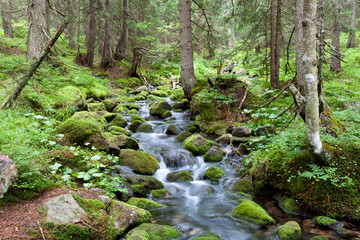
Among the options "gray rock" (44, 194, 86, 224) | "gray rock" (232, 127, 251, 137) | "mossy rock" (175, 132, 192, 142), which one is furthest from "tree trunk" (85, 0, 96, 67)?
"gray rock" (44, 194, 86, 224)

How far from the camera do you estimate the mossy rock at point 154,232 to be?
11.0 feet

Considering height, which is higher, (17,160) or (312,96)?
(312,96)

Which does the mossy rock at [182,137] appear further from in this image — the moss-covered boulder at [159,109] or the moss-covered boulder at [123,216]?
the moss-covered boulder at [123,216]

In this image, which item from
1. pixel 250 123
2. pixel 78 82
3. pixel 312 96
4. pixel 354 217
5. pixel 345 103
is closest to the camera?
pixel 312 96

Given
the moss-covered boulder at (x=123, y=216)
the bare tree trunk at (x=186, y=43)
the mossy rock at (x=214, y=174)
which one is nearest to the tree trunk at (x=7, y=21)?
the bare tree trunk at (x=186, y=43)

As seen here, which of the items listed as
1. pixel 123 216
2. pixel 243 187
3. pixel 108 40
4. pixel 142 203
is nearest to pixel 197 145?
pixel 243 187

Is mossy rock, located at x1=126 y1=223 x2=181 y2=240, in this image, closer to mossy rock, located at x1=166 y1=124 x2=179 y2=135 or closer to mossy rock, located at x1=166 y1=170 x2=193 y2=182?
mossy rock, located at x1=166 y1=170 x2=193 y2=182

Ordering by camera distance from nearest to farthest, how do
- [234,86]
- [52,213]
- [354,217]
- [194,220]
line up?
[52,213] < [354,217] < [194,220] < [234,86]

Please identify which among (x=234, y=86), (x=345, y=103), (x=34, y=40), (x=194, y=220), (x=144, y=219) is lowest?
(x=194, y=220)

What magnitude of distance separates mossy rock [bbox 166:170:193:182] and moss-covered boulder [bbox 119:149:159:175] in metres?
0.49

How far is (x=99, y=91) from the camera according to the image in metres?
12.9

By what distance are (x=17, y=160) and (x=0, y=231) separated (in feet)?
2.82

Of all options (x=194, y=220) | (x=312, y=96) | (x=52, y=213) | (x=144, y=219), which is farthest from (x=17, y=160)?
(x=312, y=96)

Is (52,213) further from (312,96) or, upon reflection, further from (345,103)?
(345,103)
